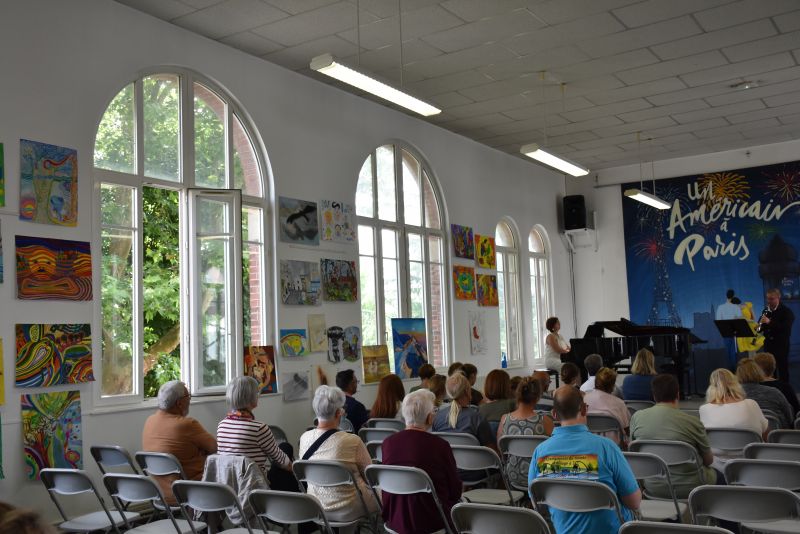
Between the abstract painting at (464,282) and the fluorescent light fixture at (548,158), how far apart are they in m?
2.25

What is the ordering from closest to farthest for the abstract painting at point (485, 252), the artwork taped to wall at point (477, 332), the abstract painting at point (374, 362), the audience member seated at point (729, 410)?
the audience member seated at point (729, 410)
the abstract painting at point (374, 362)
the artwork taped to wall at point (477, 332)
the abstract painting at point (485, 252)

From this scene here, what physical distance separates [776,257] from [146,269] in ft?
33.7

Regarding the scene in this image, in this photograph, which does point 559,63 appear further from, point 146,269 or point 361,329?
point 146,269

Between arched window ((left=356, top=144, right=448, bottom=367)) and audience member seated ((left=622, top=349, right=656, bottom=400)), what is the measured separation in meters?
3.33

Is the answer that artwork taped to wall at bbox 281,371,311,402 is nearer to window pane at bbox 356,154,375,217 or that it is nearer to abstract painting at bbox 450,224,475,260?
window pane at bbox 356,154,375,217

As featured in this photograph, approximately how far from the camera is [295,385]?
26.3 feet

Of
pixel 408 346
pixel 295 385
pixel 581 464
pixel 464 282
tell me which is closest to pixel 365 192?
pixel 408 346

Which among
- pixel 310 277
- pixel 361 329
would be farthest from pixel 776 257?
pixel 310 277

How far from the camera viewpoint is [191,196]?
23.6ft

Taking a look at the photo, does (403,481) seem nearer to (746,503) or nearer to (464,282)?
(746,503)

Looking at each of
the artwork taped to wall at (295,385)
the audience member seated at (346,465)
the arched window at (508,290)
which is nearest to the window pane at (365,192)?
the artwork taped to wall at (295,385)

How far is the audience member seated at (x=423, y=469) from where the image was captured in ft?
12.7

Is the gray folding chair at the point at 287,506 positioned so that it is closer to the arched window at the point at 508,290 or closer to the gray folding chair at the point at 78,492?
the gray folding chair at the point at 78,492

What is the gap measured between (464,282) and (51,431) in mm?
6800
